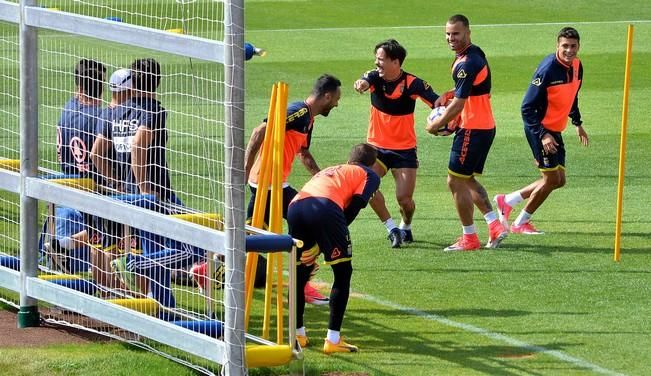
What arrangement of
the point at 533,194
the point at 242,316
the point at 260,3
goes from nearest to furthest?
the point at 242,316 < the point at 533,194 < the point at 260,3

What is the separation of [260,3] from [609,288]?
2541cm

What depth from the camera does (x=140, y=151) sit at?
31.2ft

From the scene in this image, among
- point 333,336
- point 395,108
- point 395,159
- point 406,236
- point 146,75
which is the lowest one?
point 406,236

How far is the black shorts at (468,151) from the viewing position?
13.3 metres

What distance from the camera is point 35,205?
9.84 metres

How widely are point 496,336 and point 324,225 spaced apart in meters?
1.64

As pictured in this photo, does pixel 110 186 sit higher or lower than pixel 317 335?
higher

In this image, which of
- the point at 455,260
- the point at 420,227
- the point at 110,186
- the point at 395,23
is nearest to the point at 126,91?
the point at 110,186

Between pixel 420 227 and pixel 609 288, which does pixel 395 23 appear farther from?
pixel 609 288

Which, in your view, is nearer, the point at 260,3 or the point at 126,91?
the point at 126,91

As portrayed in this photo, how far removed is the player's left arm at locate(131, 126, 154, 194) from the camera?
9.51 meters

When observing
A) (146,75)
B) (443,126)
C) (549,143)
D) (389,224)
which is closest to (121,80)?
(146,75)

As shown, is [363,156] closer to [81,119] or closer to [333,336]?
[333,336]

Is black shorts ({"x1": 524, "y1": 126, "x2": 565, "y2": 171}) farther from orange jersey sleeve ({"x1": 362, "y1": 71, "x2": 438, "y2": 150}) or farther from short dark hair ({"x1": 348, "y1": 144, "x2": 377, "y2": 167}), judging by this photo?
short dark hair ({"x1": 348, "y1": 144, "x2": 377, "y2": 167})
